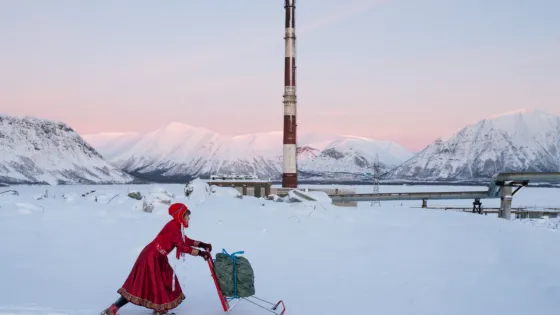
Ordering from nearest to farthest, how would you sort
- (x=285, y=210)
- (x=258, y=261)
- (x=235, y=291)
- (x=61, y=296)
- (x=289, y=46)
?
(x=235, y=291) < (x=61, y=296) < (x=258, y=261) < (x=285, y=210) < (x=289, y=46)

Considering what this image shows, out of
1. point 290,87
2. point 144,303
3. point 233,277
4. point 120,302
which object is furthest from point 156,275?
point 290,87

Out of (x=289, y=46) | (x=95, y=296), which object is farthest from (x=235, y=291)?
(x=289, y=46)

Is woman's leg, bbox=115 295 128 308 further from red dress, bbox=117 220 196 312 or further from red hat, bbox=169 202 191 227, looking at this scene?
red hat, bbox=169 202 191 227

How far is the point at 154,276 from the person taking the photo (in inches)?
304

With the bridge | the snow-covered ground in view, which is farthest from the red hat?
the bridge

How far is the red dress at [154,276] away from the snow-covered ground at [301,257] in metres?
0.73

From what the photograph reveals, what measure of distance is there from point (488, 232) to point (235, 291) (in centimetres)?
1223

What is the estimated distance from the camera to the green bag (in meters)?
7.88

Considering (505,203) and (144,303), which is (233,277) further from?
(505,203)

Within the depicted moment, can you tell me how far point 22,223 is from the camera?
16.9 m

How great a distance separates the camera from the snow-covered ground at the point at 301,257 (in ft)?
31.5

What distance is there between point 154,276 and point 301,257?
6738mm

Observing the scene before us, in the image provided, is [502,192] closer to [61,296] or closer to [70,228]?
[70,228]

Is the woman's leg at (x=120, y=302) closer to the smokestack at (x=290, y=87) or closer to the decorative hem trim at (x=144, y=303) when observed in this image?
the decorative hem trim at (x=144, y=303)
